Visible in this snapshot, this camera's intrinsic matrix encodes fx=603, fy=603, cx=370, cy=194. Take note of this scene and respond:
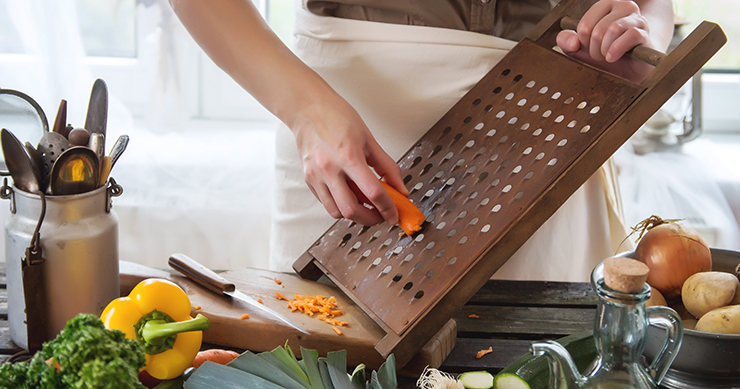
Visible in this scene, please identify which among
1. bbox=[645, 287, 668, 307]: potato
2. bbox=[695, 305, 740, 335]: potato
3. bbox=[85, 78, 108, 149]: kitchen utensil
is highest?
bbox=[85, 78, 108, 149]: kitchen utensil

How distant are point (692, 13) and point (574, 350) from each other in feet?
6.32

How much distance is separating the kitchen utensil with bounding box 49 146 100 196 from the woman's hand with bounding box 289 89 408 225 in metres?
0.28

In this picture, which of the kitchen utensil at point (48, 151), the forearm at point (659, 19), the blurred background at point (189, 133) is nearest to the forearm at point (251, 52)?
the kitchen utensil at point (48, 151)

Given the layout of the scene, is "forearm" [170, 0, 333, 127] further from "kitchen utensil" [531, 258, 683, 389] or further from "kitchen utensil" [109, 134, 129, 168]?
"kitchen utensil" [531, 258, 683, 389]

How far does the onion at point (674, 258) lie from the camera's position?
0.78m

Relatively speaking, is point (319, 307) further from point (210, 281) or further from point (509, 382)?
point (509, 382)

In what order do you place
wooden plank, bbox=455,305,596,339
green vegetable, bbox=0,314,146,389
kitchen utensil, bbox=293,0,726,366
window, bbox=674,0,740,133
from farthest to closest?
1. window, bbox=674,0,740,133
2. wooden plank, bbox=455,305,596,339
3. kitchen utensil, bbox=293,0,726,366
4. green vegetable, bbox=0,314,146,389

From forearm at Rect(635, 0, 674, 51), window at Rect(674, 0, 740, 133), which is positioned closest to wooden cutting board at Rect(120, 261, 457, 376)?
forearm at Rect(635, 0, 674, 51)

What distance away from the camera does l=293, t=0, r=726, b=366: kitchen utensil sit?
2.54 feet

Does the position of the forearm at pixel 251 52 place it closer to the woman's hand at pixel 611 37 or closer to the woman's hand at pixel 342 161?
the woman's hand at pixel 342 161

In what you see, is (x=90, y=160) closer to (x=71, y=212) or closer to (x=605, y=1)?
(x=71, y=212)

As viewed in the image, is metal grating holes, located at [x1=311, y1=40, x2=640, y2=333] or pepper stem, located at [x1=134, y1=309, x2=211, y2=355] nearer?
pepper stem, located at [x1=134, y1=309, x2=211, y2=355]

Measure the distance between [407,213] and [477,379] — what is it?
0.82 feet

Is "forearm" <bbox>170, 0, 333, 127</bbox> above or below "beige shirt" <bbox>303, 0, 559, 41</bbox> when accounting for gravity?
below
